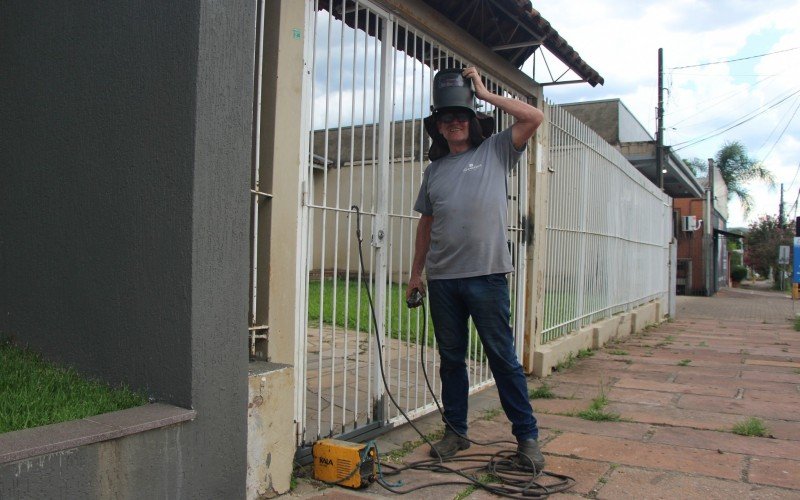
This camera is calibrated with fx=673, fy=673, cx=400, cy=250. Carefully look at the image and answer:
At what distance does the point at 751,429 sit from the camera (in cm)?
451

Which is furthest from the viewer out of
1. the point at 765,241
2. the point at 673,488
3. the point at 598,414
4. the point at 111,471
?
the point at 765,241

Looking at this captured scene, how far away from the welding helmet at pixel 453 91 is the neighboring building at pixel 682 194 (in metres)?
17.1

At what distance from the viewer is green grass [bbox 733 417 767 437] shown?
14.8 feet

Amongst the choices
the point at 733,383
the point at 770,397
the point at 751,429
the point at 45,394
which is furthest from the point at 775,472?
the point at 45,394

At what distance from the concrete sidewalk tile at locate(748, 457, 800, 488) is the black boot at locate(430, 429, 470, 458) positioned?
154cm

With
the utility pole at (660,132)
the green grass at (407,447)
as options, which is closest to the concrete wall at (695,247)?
the utility pole at (660,132)

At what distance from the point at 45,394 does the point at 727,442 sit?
3.93 meters

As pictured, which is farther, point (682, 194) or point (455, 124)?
point (682, 194)

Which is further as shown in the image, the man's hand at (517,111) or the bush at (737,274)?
the bush at (737,274)

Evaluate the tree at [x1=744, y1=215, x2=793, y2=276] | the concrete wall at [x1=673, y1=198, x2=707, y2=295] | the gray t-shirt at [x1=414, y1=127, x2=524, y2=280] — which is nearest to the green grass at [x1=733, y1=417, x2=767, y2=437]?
the gray t-shirt at [x1=414, y1=127, x2=524, y2=280]

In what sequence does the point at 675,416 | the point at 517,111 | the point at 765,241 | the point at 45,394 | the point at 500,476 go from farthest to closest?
1. the point at 765,241
2. the point at 675,416
3. the point at 517,111
4. the point at 500,476
5. the point at 45,394

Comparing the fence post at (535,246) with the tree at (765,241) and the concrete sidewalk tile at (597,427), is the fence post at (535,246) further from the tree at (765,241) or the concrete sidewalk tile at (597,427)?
the tree at (765,241)

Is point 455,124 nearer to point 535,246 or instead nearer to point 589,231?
point 535,246

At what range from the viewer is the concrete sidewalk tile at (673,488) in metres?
3.31
